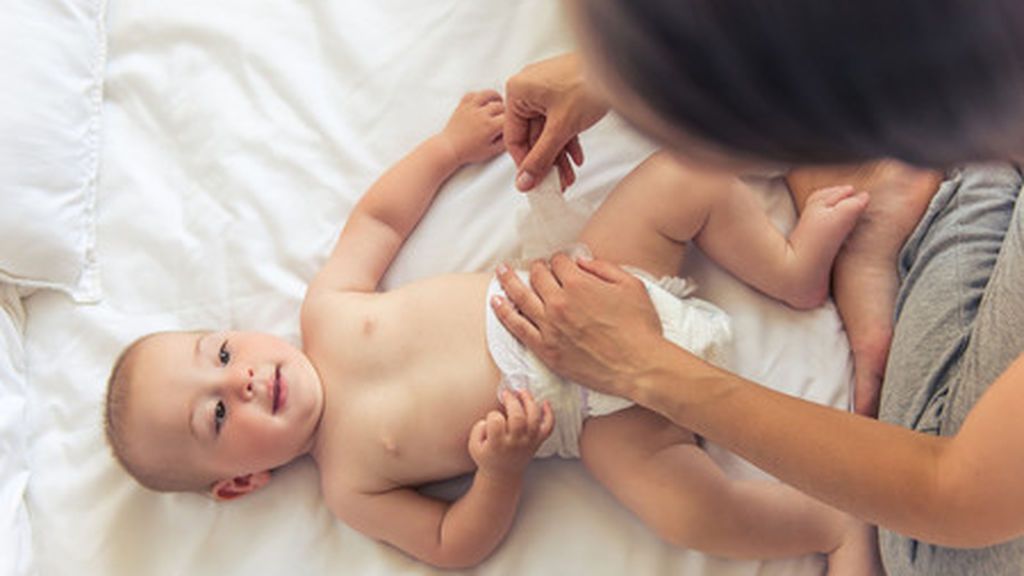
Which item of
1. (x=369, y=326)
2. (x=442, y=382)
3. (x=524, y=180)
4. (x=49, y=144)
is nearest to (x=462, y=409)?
(x=442, y=382)

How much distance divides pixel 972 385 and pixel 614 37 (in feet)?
1.98

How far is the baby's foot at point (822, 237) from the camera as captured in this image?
115 cm

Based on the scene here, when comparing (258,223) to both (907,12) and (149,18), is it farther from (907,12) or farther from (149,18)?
(907,12)

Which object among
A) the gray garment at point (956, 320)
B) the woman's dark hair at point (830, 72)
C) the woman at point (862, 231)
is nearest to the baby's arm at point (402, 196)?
the woman at point (862, 231)

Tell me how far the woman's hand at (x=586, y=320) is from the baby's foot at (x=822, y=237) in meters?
0.21

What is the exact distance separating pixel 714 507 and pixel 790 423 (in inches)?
9.0

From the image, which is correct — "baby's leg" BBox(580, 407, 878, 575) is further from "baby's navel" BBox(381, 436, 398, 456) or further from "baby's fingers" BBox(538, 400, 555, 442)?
"baby's navel" BBox(381, 436, 398, 456)

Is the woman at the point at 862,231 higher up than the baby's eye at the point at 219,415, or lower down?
higher up

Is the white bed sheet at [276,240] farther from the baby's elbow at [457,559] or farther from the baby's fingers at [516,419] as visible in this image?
the baby's fingers at [516,419]

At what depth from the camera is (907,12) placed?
0.38 meters

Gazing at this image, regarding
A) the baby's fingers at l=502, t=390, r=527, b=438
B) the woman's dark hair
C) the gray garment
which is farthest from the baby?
the woman's dark hair

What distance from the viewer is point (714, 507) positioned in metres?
1.06

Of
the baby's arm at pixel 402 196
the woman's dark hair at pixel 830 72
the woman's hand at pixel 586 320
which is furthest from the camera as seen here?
the baby's arm at pixel 402 196

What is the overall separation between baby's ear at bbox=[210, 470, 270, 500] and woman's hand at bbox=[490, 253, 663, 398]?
35cm
